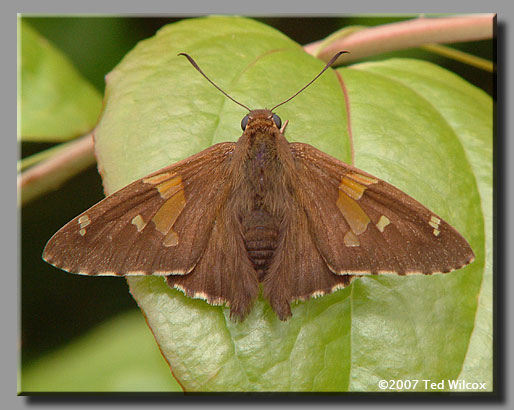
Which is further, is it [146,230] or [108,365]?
[108,365]

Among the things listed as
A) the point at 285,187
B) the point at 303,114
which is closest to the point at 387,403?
the point at 285,187

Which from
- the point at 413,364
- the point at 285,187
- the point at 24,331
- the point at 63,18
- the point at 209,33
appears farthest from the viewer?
the point at 63,18

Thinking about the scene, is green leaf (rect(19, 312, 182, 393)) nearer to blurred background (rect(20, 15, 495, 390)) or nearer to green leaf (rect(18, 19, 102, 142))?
blurred background (rect(20, 15, 495, 390))

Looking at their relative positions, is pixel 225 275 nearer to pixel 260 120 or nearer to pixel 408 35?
pixel 260 120

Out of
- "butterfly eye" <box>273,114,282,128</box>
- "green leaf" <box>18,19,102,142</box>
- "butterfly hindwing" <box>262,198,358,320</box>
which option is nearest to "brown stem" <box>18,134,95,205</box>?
"green leaf" <box>18,19,102,142</box>

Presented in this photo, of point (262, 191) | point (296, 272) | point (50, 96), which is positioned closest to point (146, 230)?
point (262, 191)

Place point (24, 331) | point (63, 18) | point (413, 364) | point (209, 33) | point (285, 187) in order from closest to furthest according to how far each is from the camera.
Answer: point (413, 364) → point (285, 187) → point (209, 33) → point (24, 331) → point (63, 18)

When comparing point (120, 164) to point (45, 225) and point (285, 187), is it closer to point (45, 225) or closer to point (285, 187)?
point (285, 187)
